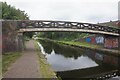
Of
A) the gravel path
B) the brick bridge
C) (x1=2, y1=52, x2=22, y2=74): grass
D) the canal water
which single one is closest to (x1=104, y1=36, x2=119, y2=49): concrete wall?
the brick bridge

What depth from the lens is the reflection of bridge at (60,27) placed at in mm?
43575

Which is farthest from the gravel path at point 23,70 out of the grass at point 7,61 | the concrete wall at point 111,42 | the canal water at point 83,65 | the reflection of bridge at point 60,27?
the concrete wall at point 111,42

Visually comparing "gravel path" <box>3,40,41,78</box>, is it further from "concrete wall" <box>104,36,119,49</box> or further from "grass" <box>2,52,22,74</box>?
"concrete wall" <box>104,36,119,49</box>

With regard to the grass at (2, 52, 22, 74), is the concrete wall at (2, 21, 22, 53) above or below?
above

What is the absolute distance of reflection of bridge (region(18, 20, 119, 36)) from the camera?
43.6m

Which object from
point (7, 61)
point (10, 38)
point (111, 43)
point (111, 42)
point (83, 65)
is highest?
point (10, 38)

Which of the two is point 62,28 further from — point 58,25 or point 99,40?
point 99,40

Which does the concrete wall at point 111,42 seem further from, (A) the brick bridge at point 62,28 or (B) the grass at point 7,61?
(B) the grass at point 7,61

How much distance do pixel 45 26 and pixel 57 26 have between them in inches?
83.6

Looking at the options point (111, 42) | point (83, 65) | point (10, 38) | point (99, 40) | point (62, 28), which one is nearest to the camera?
point (83, 65)

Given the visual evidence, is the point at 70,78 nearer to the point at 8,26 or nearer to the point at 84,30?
the point at 8,26

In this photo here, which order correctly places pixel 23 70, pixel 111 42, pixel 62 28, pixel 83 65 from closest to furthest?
pixel 23 70, pixel 83 65, pixel 62 28, pixel 111 42

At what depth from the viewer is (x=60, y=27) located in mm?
46375

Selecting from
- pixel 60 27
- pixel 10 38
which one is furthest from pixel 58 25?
pixel 10 38
